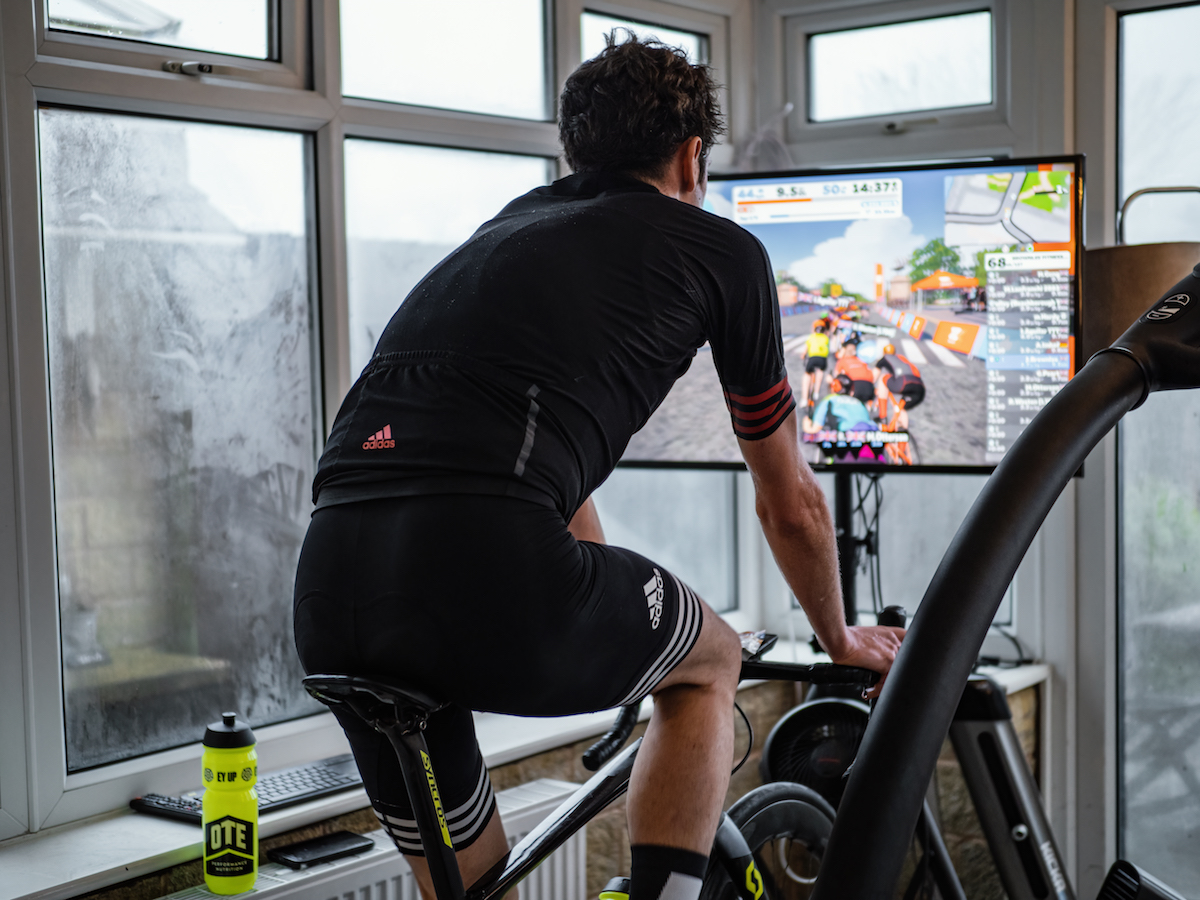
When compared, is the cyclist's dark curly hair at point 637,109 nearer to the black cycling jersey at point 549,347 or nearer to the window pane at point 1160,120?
the black cycling jersey at point 549,347

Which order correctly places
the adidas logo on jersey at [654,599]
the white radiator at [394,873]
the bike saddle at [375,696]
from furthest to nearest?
the white radiator at [394,873] < the adidas logo on jersey at [654,599] < the bike saddle at [375,696]

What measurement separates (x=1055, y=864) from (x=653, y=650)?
76cm

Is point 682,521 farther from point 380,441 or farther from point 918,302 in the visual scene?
point 380,441

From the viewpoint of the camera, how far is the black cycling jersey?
1.12 m

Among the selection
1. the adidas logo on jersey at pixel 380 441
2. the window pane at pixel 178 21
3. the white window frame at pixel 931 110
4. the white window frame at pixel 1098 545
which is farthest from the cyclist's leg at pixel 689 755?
the white window frame at pixel 931 110

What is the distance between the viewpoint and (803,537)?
137cm

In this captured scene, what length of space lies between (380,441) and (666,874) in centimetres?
56

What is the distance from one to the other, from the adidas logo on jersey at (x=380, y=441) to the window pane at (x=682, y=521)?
5.67 feet

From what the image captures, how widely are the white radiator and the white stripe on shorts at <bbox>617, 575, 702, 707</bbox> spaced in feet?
2.55

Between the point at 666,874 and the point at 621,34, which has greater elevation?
the point at 621,34

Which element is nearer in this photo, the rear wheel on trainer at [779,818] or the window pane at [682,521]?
the rear wheel on trainer at [779,818]

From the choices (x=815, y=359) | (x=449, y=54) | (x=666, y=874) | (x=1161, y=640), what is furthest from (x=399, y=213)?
(x=1161, y=640)

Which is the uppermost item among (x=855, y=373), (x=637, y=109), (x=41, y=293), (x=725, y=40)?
(x=725, y=40)

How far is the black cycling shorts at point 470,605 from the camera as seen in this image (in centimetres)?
109
